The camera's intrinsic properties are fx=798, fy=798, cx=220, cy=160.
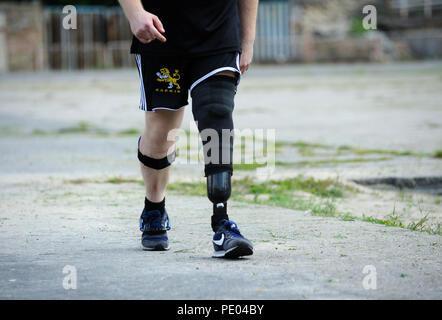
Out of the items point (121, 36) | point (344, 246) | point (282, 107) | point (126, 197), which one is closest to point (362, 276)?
point (344, 246)

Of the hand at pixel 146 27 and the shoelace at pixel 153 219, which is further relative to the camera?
the shoelace at pixel 153 219

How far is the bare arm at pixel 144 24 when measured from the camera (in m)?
3.28

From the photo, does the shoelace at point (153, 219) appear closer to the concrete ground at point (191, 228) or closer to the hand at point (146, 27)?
the concrete ground at point (191, 228)

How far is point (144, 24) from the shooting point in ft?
10.8

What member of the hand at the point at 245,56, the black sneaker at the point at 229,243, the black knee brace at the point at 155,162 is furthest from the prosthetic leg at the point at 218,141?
the black knee brace at the point at 155,162

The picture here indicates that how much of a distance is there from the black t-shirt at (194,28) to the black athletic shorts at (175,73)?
31mm

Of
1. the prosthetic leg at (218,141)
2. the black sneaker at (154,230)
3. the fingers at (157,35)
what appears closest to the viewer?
the fingers at (157,35)

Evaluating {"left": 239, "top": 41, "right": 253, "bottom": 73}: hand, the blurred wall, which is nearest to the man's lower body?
{"left": 239, "top": 41, "right": 253, "bottom": 73}: hand

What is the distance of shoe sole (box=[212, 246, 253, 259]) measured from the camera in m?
3.33

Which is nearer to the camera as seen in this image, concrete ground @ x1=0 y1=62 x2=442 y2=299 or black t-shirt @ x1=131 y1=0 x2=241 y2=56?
concrete ground @ x1=0 y1=62 x2=442 y2=299

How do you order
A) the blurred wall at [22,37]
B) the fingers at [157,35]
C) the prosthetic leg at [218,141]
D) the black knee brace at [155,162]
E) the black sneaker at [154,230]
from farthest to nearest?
the blurred wall at [22,37], the black knee brace at [155,162], the black sneaker at [154,230], the prosthetic leg at [218,141], the fingers at [157,35]

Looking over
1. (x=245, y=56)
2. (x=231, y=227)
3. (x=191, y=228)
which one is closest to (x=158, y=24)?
(x=245, y=56)

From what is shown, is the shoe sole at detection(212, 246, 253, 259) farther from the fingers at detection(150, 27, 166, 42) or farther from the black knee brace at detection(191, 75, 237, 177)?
the fingers at detection(150, 27, 166, 42)
